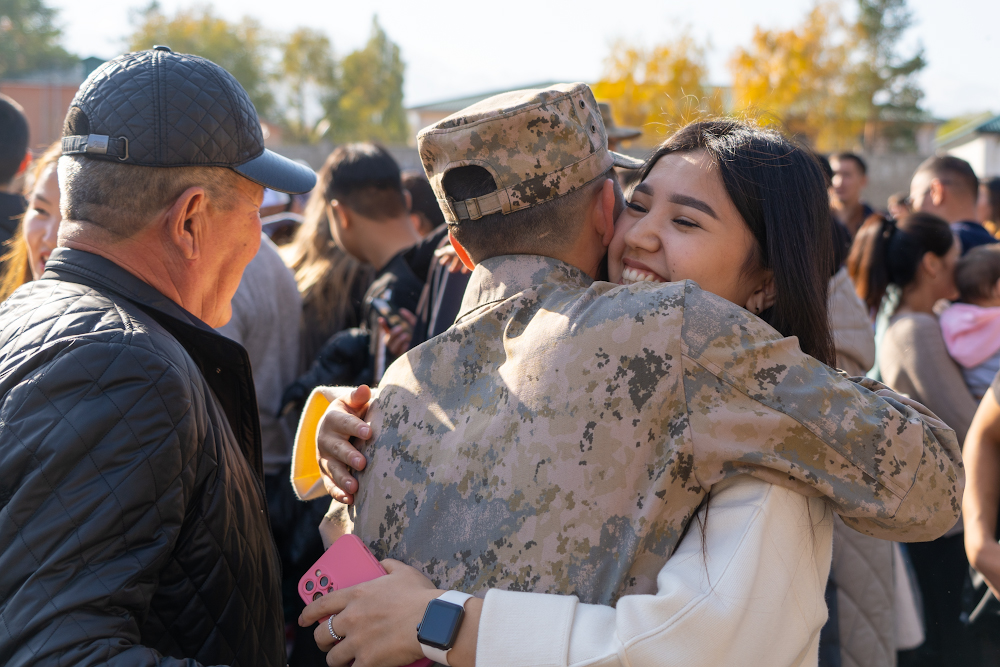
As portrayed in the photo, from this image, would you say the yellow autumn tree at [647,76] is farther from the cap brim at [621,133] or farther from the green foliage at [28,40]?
the green foliage at [28,40]

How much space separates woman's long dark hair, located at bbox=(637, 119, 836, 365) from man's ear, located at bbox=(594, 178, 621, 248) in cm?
24

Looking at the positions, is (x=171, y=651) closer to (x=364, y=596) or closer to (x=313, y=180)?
(x=364, y=596)

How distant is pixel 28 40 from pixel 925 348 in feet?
250

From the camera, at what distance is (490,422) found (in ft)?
4.78

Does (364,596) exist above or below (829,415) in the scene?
below

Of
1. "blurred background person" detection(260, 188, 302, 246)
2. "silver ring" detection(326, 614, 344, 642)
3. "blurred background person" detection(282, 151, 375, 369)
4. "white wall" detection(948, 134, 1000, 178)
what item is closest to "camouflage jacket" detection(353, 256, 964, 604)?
"silver ring" detection(326, 614, 344, 642)

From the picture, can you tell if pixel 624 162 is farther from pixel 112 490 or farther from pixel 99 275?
pixel 112 490

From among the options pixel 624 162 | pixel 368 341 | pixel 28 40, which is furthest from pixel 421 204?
pixel 28 40

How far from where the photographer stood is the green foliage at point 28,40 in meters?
61.6

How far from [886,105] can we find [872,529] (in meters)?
58.8

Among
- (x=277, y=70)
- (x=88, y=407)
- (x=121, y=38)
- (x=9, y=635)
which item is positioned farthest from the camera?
(x=277, y=70)

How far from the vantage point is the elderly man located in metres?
1.27

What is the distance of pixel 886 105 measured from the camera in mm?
51625

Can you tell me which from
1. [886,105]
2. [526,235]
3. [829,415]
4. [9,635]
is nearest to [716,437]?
[829,415]
